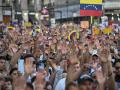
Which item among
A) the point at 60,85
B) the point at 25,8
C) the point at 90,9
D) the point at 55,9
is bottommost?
the point at 25,8

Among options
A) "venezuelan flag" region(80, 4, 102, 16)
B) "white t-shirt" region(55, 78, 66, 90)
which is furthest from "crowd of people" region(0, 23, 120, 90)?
"venezuelan flag" region(80, 4, 102, 16)

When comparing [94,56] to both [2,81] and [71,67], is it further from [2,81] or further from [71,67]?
[2,81]

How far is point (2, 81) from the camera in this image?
7980mm

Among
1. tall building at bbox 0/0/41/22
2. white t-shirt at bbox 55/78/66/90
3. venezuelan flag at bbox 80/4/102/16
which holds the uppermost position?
venezuelan flag at bbox 80/4/102/16

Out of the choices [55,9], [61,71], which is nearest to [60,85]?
[61,71]

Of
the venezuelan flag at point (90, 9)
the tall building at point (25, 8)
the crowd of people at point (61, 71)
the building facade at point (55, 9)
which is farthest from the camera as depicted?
the tall building at point (25, 8)

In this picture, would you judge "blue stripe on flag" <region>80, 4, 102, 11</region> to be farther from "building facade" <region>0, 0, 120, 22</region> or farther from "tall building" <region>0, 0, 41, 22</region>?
"tall building" <region>0, 0, 41, 22</region>

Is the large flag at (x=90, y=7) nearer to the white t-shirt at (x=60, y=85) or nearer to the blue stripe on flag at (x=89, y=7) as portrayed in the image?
the blue stripe on flag at (x=89, y=7)

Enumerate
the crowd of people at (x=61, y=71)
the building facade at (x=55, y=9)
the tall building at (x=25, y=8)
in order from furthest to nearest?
the tall building at (x=25, y=8), the building facade at (x=55, y=9), the crowd of people at (x=61, y=71)

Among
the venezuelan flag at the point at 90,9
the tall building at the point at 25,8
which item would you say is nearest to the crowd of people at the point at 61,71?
the venezuelan flag at the point at 90,9

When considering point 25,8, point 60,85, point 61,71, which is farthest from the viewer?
point 25,8

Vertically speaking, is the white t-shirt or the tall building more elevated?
the white t-shirt

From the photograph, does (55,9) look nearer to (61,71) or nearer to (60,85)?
(61,71)

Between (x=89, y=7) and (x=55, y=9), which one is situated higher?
(x=89, y=7)
